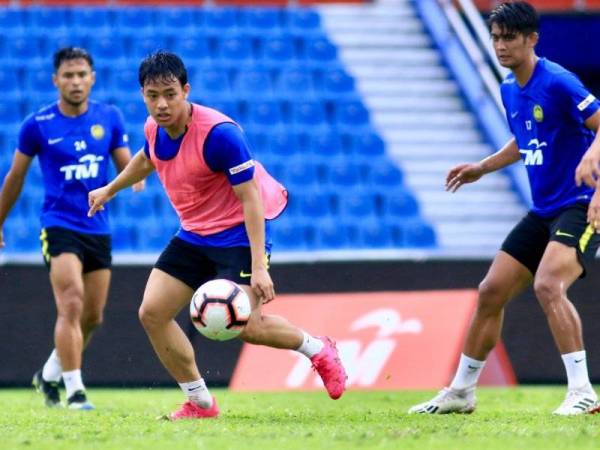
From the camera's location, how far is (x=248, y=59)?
1770 cm

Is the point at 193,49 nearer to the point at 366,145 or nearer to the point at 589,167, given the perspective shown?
the point at 366,145

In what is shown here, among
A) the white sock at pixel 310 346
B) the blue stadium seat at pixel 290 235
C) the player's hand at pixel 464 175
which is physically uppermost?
the player's hand at pixel 464 175

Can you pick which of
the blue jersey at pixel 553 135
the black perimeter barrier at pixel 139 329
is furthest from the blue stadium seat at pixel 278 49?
the blue jersey at pixel 553 135

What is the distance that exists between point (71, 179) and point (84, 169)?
118 mm

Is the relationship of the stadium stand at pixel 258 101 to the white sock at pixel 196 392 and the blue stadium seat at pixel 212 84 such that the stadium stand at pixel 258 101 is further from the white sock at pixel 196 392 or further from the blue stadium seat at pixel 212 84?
the white sock at pixel 196 392

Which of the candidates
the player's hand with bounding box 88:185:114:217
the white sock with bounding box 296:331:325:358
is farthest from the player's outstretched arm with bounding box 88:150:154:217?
the white sock with bounding box 296:331:325:358

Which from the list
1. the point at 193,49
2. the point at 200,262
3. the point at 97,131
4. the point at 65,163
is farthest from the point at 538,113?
the point at 193,49

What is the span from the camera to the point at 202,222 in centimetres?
770

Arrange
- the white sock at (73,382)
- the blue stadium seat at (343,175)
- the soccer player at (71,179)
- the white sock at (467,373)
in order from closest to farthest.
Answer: the white sock at (467,373) < the white sock at (73,382) < the soccer player at (71,179) < the blue stadium seat at (343,175)

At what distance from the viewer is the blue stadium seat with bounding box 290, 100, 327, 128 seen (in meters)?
17.0

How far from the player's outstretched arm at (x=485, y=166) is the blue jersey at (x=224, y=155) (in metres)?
1.54

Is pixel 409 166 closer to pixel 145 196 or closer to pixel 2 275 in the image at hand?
pixel 145 196

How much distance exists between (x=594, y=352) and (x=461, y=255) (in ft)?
4.63

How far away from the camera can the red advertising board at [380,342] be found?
11.4 metres
